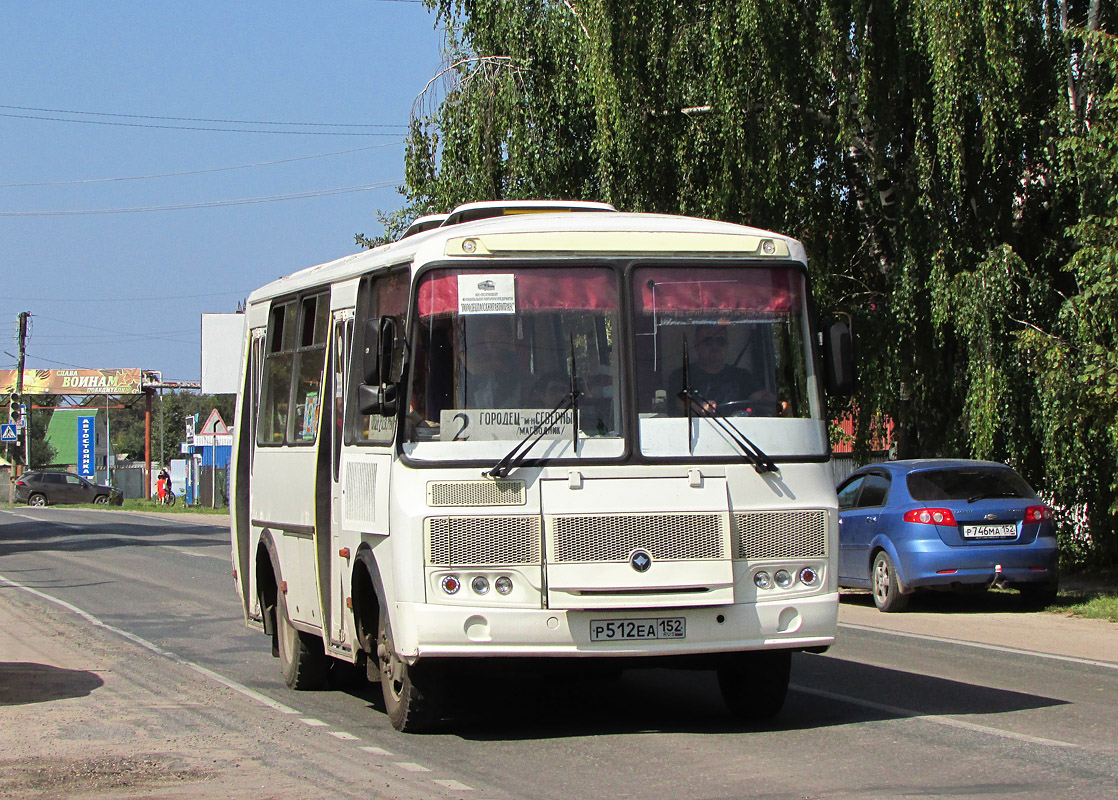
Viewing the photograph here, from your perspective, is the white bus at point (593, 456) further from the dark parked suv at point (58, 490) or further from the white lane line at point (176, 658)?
the dark parked suv at point (58, 490)

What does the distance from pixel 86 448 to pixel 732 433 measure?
301ft

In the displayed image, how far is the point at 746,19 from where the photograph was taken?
1997 centimetres

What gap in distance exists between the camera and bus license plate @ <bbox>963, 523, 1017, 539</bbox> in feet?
53.0

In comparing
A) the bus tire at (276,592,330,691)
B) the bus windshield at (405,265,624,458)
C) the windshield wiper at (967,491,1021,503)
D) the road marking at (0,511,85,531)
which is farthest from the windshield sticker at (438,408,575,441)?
the road marking at (0,511,85,531)

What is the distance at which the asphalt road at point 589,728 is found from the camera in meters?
7.32

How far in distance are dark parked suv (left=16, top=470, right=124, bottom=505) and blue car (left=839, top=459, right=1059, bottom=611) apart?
58.3 meters

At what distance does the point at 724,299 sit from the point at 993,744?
2.80 metres

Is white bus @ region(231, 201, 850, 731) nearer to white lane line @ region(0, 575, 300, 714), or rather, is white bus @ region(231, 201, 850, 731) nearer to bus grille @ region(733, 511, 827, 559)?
bus grille @ region(733, 511, 827, 559)

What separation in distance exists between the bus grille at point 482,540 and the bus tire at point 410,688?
2.11ft

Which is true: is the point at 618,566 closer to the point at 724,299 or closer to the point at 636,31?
the point at 724,299

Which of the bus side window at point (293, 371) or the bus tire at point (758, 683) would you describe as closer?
the bus tire at point (758, 683)

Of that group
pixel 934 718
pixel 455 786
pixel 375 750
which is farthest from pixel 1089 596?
pixel 455 786

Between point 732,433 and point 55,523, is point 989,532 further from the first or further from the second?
point 55,523

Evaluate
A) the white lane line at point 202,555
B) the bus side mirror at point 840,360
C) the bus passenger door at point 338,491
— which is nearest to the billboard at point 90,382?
the white lane line at point 202,555
